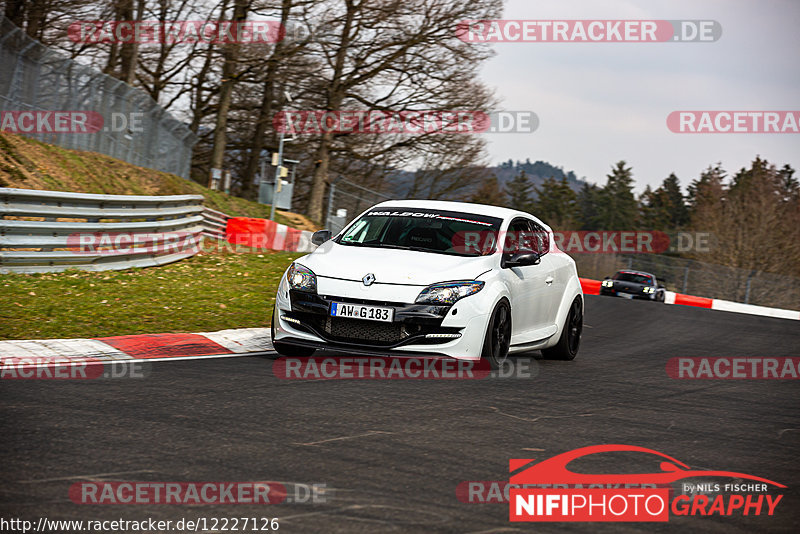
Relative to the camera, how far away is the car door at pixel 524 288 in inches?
365

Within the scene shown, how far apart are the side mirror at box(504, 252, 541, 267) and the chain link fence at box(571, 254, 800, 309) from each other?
3369cm

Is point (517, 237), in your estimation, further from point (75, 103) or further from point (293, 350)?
point (75, 103)

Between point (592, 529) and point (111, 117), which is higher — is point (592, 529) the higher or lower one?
the lower one

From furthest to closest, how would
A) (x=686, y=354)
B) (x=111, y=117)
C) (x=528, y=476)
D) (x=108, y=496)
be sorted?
(x=111, y=117) < (x=686, y=354) < (x=528, y=476) < (x=108, y=496)

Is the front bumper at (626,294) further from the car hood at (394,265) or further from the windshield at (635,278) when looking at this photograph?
the car hood at (394,265)

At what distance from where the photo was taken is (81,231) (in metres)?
14.5

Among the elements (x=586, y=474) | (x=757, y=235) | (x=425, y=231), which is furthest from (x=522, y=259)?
(x=757, y=235)

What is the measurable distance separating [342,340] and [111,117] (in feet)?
66.6

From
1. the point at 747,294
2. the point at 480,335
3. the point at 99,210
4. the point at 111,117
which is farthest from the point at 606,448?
the point at 747,294

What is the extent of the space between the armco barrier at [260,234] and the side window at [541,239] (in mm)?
14074

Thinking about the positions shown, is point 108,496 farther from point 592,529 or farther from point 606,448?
point 606,448

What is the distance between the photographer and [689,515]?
15.2ft

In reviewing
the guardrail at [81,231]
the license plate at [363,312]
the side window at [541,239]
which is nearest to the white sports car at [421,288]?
the license plate at [363,312]

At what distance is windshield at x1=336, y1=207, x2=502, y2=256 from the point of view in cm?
933
